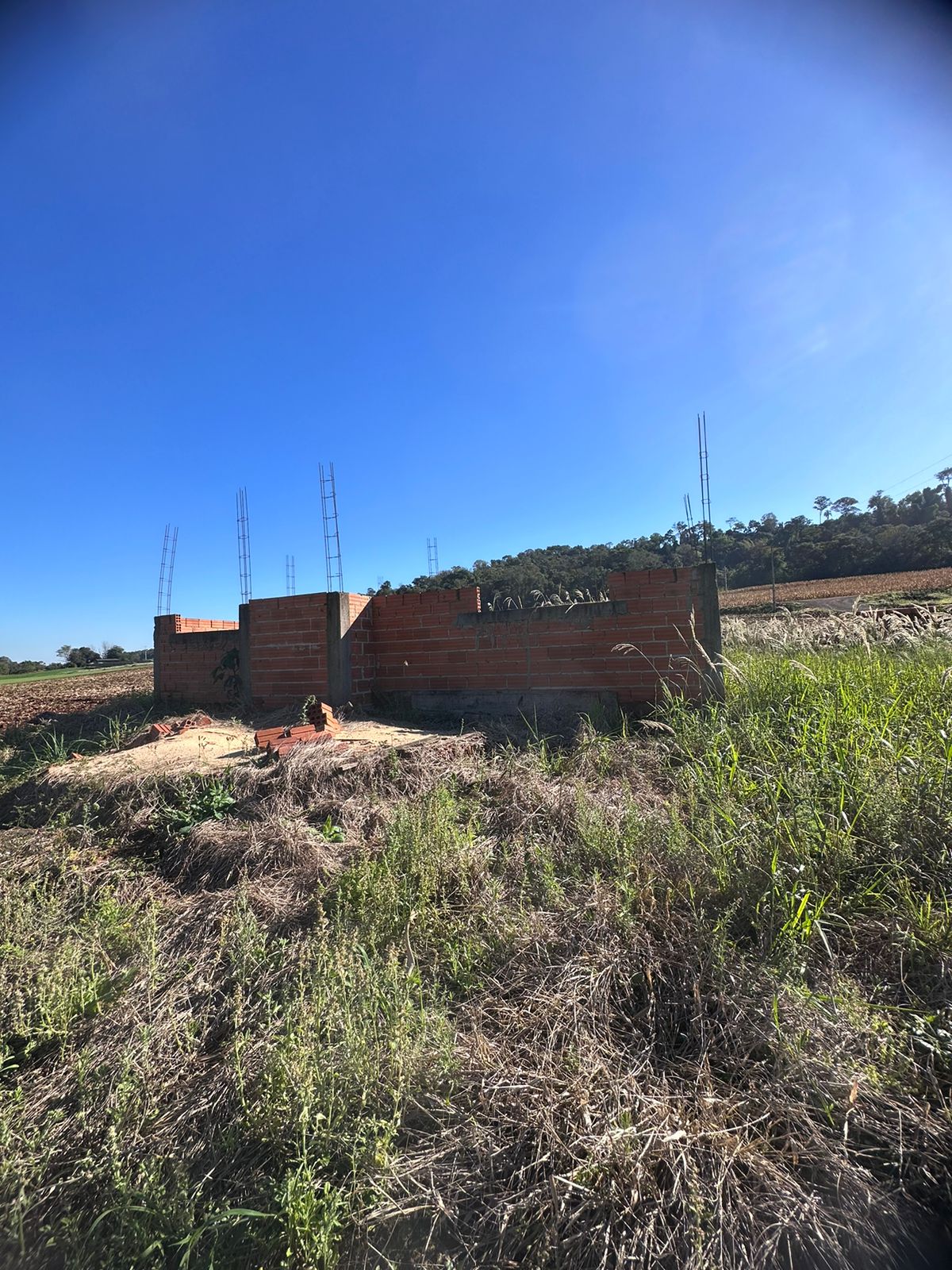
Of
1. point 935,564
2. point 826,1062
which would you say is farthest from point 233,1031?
point 935,564

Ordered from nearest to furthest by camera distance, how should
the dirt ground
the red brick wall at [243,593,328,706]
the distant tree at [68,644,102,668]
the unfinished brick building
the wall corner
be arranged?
the dirt ground
the wall corner
the unfinished brick building
the red brick wall at [243,593,328,706]
the distant tree at [68,644,102,668]

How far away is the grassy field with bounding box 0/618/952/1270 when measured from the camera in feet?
3.68

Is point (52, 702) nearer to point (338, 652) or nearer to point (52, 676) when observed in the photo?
point (338, 652)

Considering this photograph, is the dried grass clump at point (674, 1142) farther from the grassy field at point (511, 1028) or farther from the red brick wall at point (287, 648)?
the red brick wall at point (287, 648)

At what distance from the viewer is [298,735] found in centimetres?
411

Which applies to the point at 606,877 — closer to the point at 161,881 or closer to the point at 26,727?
the point at 161,881

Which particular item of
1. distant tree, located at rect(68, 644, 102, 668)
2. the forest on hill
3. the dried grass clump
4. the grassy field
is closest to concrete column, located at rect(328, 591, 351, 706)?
the grassy field

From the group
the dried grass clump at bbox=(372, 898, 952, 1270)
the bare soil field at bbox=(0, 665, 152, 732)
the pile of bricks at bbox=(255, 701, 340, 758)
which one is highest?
the bare soil field at bbox=(0, 665, 152, 732)

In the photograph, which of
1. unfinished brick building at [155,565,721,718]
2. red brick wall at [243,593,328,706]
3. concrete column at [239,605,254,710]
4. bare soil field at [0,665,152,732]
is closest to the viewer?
unfinished brick building at [155,565,721,718]

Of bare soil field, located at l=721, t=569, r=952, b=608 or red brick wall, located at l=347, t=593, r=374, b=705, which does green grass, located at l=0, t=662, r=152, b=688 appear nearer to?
red brick wall, located at l=347, t=593, r=374, b=705

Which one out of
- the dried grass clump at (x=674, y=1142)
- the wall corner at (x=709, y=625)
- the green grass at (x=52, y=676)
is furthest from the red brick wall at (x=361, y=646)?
the green grass at (x=52, y=676)

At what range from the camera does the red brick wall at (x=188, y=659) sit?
6305 millimetres

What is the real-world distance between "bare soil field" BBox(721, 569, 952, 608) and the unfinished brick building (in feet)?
51.0

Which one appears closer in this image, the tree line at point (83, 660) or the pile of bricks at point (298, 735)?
the pile of bricks at point (298, 735)
